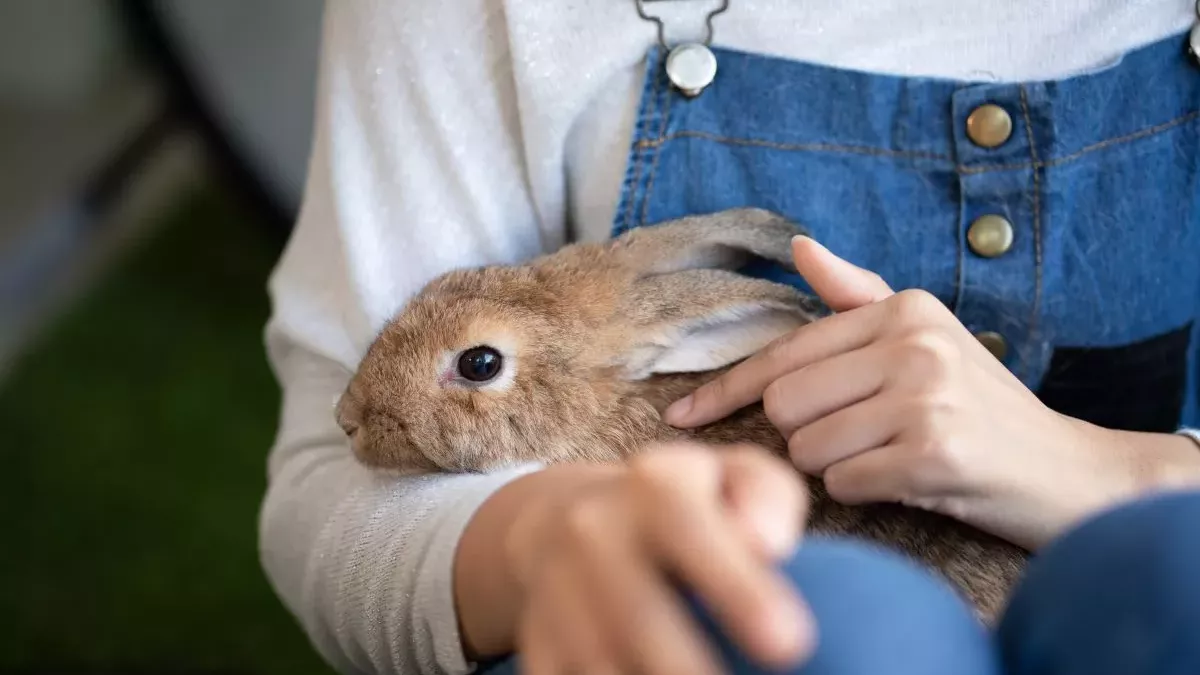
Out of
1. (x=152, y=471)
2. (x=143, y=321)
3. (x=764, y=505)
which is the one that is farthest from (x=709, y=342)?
A: (x=143, y=321)

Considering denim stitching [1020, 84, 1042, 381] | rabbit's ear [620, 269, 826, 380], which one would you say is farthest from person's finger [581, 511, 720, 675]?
denim stitching [1020, 84, 1042, 381]

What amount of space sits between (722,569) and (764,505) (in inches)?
1.6

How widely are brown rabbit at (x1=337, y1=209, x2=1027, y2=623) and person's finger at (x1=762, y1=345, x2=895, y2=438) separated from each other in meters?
0.07

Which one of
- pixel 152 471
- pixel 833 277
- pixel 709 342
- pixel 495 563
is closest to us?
pixel 495 563

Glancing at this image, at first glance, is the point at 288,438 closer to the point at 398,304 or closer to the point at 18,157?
the point at 398,304

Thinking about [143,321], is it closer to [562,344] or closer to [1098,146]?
[562,344]

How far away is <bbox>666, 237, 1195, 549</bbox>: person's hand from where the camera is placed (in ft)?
2.10

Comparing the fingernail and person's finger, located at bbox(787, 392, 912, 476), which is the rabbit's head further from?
person's finger, located at bbox(787, 392, 912, 476)

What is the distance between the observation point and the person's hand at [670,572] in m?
0.35

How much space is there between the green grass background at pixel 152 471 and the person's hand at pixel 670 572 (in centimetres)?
121

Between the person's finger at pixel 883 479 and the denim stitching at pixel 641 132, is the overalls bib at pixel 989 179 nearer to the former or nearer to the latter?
the denim stitching at pixel 641 132

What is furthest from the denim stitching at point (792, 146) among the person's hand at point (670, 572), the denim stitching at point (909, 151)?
the person's hand at point (670, 572)

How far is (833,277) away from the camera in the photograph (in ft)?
2.29

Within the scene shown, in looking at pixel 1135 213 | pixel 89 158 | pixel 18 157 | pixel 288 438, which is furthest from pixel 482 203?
pixel 18 157
